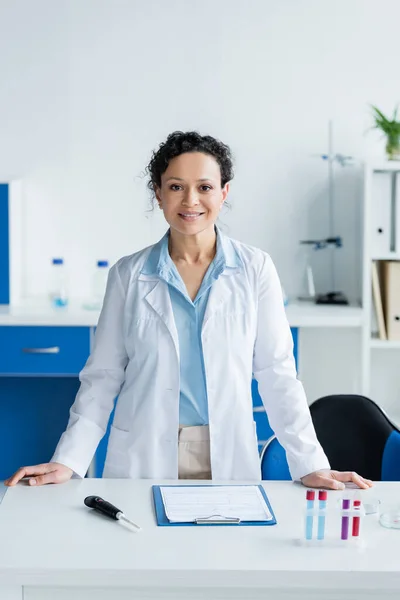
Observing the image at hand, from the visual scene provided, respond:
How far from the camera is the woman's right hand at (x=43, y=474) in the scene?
6.11 feet

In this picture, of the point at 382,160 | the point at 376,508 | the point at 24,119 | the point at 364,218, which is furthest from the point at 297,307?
the point at 376,508

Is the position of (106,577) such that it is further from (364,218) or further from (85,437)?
(364,218)

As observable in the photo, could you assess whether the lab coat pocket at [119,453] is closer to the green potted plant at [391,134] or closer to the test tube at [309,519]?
the test tube at [309,519]

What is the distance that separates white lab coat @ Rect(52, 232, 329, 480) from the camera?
2043mm

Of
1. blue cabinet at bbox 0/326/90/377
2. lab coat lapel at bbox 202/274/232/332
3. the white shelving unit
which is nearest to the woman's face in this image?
lab coat lapel at bbox 202/274/232/332

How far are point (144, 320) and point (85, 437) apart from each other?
0.31m

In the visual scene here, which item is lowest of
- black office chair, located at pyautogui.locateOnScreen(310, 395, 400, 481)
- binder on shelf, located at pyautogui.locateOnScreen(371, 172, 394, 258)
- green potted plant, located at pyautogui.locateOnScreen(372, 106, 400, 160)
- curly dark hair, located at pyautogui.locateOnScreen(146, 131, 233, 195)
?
black office chair, located at pyautogui.locateOnScreen(310, 395, 400, 481)

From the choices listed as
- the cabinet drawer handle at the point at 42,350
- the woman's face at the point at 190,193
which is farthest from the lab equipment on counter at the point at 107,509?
the cabinet drawer handle at the point at 42,350

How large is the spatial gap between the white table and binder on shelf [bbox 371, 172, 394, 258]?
7.20 feet

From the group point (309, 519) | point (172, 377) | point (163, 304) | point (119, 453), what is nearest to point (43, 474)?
point (119, 453)

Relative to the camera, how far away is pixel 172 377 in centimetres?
205

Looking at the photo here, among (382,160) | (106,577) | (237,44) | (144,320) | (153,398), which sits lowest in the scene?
(106,577)

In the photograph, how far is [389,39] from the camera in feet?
13.0

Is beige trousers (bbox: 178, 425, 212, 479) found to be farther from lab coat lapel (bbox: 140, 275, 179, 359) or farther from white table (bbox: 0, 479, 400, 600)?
white table (bbox: 0, 479, 400, 600)
